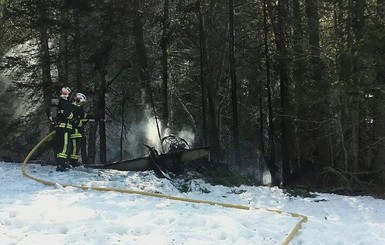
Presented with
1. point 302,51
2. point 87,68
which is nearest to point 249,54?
point 302,51

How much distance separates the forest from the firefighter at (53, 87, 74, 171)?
17.7 ft

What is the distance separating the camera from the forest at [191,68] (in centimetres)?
1361

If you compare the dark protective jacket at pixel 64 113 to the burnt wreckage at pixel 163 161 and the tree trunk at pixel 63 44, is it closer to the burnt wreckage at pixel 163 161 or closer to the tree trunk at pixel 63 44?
the burnt wreckage at pixel 163 161

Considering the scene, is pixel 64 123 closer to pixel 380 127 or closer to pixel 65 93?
pixel 65 93

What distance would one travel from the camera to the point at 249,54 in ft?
57.6

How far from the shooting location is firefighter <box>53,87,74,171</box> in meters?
9.90

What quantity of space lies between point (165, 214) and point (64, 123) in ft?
14.2

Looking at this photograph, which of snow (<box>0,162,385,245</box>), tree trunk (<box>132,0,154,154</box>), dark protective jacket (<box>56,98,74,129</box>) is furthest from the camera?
tree trunk (<box>132,0,154,154</box>)

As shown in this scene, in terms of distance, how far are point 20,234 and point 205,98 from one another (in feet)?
42.0

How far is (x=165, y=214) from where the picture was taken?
261 inches

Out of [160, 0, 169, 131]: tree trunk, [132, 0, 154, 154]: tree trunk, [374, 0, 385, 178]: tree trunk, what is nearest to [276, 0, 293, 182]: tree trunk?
[374, 0, 385, 178]: tree trunk

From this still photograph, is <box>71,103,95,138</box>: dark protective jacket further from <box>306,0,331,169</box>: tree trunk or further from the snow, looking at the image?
<box>306,0,331,169</box>: tree trunk

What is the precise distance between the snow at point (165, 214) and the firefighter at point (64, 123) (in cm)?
56


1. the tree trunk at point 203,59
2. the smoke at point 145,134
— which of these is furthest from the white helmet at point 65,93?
the tree trunk at point 203,59
